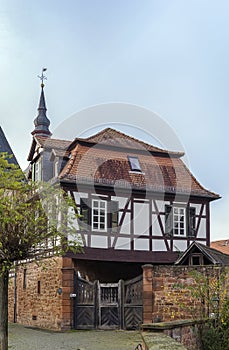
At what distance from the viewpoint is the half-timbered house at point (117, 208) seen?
65.3ft

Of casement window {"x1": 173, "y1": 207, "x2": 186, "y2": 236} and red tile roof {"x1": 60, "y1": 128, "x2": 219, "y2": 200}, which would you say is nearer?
red tile roof {"x1": 60, "y1": 128, "x2": 219, "y2": 200}

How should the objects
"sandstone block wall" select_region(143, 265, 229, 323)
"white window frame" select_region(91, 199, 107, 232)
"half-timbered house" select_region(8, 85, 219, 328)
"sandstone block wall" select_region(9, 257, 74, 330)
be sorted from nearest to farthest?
"sandstone block wall" select_region(143, 265, 229, 323)
"sandstone block wall" select_region(9, 257, 74, 330)
"half-timbered house" select_region(8, 85, 219, 328)
"white window frame" select_region(91, 199, 107, 232)

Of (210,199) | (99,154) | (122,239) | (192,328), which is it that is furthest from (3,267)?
(210,199)

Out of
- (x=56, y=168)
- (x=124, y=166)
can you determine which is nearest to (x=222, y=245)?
(x=124, y=166)

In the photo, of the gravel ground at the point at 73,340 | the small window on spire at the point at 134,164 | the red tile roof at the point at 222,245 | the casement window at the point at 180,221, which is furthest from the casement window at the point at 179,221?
the red tile roof at the point at 222,245

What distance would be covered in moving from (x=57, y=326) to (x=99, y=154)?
23.4 ft

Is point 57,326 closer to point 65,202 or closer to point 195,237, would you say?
point 195,237

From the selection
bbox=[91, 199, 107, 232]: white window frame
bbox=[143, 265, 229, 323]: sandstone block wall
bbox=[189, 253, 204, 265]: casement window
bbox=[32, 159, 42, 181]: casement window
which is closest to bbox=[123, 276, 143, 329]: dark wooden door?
bbox=[143, 265, 229, 323]: sandstone block wall

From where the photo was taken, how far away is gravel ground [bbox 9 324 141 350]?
1446 cm

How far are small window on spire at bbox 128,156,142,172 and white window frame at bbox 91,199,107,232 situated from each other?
245 cm

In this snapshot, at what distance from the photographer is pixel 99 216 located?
2186 cm

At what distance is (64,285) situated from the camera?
784 inches

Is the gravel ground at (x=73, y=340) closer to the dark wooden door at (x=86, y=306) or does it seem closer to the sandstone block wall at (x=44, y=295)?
the dark wooden door at (x=86, y=306)

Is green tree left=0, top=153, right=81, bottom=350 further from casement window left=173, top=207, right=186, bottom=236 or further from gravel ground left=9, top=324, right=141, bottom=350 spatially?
casement window left=173, top=207, right=186, bottom=236
